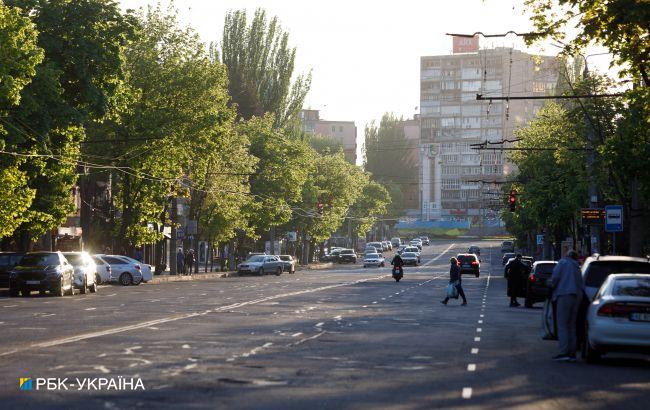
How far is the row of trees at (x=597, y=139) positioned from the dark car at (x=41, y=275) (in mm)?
19976

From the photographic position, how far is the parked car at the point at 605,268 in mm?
22672

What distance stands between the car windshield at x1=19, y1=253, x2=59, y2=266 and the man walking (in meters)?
28.4

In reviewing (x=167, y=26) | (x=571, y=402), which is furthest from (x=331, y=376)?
(x=167, y=26)

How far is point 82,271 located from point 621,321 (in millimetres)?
32215

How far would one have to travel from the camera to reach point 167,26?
71.6 meters

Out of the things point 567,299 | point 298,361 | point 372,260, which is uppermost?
point 567,299

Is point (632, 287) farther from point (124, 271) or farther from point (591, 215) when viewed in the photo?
point (124, 271)

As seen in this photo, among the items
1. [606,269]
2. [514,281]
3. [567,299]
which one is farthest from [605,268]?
[514,281]

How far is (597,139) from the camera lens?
174 ft

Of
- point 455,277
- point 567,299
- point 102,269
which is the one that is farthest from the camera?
point 102,269

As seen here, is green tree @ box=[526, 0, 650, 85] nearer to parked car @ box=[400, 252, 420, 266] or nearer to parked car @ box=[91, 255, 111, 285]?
parked car @ box=[91, 255, 111, 285]

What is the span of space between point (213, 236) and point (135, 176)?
1935cm

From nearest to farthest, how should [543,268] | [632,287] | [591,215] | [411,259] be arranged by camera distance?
[632,287] → [543,268] → [591,215] → [411,259]

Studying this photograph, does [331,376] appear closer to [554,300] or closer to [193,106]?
[554,300]
